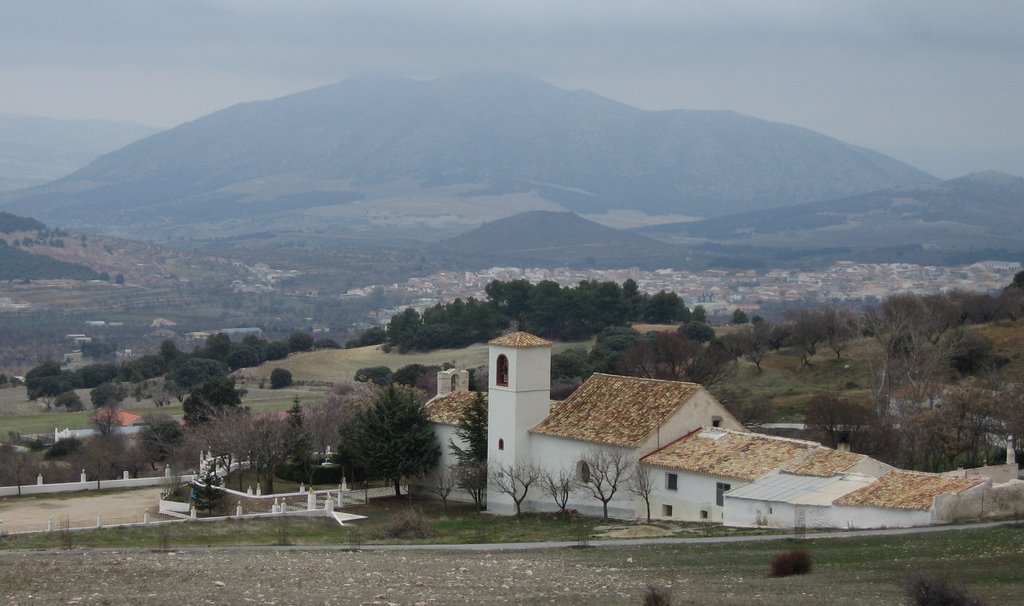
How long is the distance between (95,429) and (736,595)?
51.3 metres

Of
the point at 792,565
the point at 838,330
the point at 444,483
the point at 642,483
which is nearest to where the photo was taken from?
the point at 792,565

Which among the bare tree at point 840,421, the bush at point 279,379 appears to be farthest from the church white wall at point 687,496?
the bush at point 279,379

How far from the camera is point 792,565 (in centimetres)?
2577

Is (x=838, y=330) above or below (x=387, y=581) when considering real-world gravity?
above

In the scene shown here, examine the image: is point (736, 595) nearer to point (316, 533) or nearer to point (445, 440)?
point (316, 533)

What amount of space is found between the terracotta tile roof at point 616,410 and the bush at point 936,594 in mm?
19724

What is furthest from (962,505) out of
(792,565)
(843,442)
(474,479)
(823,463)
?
(474,479)

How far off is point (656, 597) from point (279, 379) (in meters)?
→ 73.4

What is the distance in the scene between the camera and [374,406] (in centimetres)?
4756

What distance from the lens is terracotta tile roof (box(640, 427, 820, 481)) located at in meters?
38.6

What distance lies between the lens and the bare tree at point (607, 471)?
41.0 metres

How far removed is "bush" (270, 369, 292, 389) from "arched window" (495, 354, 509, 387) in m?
49.2

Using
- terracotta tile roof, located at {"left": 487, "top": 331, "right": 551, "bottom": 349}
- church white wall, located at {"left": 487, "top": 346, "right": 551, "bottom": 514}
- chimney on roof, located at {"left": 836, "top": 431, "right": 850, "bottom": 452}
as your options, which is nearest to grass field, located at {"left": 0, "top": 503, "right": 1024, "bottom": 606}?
church white wall, located at {"left": 487, "top": 346, "right": 551, "bottom": 514}

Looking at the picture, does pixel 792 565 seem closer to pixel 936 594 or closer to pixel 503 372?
pixel 936 594
